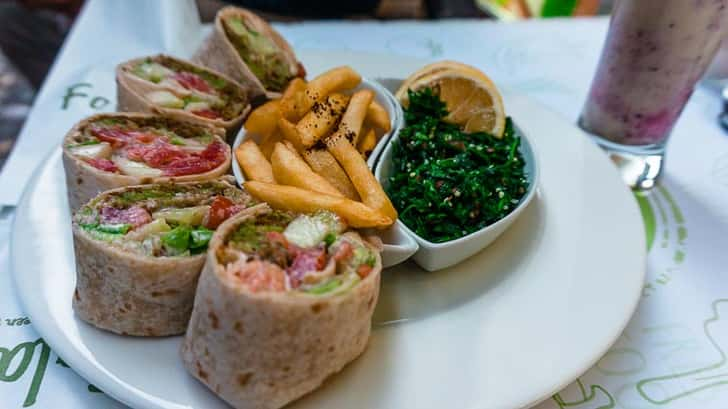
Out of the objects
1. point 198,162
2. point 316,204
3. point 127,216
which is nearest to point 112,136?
point 198,162

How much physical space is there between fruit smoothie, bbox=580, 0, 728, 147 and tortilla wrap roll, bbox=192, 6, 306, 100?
145 centimetres

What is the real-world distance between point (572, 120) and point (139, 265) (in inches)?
99.1

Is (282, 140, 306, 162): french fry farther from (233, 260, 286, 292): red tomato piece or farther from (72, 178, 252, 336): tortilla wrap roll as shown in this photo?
(233, 260, 286, 292): red tomato piece

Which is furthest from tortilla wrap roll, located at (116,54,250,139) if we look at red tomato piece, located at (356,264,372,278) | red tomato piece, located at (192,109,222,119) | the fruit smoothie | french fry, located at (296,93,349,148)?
the fruit smoothie

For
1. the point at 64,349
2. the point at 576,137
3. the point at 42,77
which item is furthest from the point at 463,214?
the point at 42,77

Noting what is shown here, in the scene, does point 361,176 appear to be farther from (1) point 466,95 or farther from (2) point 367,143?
(1) point 466,95

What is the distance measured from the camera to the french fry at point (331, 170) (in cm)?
228

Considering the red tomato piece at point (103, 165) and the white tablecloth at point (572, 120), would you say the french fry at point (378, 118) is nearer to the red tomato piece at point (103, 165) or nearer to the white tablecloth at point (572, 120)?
the red tomato piece at point (103, 165)

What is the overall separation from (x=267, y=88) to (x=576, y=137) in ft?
4.86

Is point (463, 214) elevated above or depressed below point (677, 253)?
above

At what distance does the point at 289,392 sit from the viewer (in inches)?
64.2

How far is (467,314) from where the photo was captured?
2.01 m

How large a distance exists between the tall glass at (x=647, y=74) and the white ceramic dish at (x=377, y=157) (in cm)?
101

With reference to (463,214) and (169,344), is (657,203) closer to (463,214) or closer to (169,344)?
(463,214)
